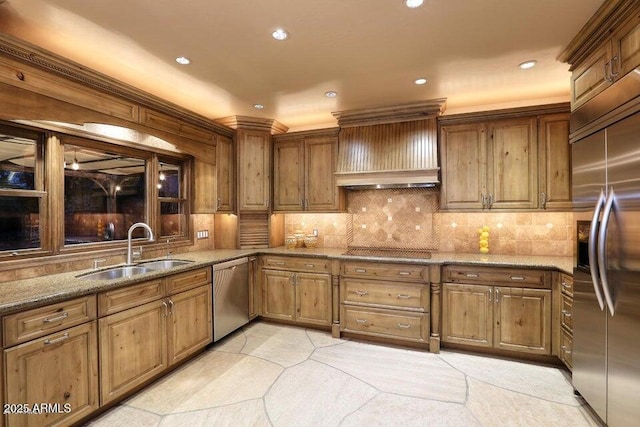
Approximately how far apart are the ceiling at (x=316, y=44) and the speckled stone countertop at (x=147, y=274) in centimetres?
170

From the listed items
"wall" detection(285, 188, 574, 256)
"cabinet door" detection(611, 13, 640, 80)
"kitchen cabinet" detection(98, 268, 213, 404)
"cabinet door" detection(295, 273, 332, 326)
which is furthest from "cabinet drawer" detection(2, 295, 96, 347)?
"cabinet door" detection(611, 13, 640, 80)

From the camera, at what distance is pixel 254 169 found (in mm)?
4043

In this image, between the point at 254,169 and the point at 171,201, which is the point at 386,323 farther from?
the point at 171,201

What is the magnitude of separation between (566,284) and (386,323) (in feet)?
5.32

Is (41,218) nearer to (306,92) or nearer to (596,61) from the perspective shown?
(306,92)

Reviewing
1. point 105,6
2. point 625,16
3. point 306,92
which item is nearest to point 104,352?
point 105,6

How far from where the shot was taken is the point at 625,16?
Result: 1737mm

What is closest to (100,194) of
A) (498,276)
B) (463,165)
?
(463,165)

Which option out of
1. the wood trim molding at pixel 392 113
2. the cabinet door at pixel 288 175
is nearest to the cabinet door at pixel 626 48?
the wood trim molding at pixel 392 113

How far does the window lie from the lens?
7.33ft

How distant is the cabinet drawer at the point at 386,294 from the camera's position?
312 cm

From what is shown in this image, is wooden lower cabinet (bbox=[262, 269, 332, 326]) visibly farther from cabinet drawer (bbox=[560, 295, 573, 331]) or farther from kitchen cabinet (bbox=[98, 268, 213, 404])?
cabinet drawer (bbox=[560, 295, 573, 331])

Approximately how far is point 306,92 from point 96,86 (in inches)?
71.0

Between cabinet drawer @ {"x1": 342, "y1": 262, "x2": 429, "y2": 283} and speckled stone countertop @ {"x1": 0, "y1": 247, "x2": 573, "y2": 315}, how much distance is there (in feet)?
0.24
